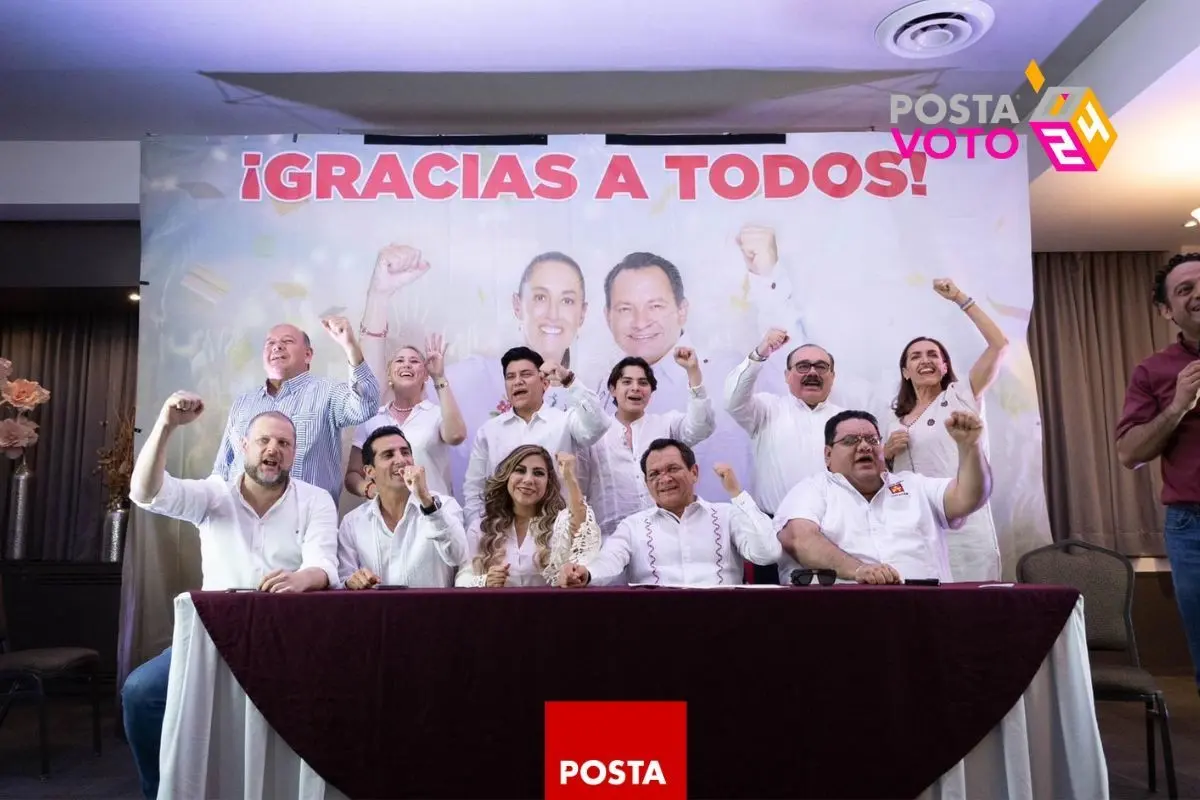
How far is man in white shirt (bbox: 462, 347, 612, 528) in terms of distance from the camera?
12.7 ft

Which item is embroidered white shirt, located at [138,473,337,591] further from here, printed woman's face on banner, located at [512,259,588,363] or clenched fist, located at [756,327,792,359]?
clenched fist, located at [756,327,792,359]

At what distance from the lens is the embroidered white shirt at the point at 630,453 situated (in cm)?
384

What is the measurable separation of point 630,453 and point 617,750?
170 centimetres

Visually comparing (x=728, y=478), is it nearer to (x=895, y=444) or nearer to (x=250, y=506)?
(x=895, y=444)

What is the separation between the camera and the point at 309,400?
3.93 metres

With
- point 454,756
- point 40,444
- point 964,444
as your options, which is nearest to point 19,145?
point 40,444

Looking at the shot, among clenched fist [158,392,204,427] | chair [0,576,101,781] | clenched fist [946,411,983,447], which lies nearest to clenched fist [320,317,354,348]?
clenched fist [158,392,204,427]

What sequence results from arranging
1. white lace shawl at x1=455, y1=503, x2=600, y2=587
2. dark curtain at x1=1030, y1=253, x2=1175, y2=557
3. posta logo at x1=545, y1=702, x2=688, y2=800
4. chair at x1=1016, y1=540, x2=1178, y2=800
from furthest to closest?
1. dark curtain at x1=1030, y1=253, x2=1175, y2=557
2. white lace shawl at x1=455, y1=503, x2=600, y2=587
3. chair at x1=1016, y1=540, x2=1178, y2=800
4. posta logo at x1=545, y1=702, x2=688, y2=800

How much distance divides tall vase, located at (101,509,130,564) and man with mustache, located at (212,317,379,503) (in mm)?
1264

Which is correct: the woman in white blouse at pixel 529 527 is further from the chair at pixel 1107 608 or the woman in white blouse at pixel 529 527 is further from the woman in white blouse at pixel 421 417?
the chair at pixel 1107 608

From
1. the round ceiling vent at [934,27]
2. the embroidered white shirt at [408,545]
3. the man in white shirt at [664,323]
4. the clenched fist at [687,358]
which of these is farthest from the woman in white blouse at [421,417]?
the round ceiling vent at [934,27]

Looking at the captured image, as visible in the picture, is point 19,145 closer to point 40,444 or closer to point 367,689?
point 40,444

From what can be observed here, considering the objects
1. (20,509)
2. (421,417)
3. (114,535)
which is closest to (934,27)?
(421,417)

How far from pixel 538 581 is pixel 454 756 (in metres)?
1.10
